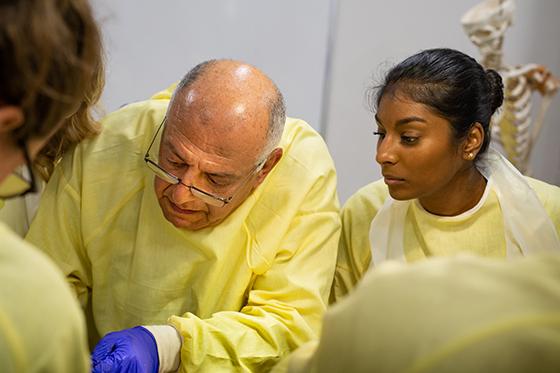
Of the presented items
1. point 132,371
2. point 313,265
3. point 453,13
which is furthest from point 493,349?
point 453,13

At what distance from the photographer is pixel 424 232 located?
2.05m

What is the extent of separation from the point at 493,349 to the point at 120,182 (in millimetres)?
1369

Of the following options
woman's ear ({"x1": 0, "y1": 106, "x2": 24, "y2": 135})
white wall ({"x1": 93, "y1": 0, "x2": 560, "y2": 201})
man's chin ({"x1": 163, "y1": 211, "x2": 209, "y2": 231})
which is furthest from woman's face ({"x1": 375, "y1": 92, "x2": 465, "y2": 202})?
woman's ear ({"x1": 0, "y1": 106, "x2": 24, "y2": 135})

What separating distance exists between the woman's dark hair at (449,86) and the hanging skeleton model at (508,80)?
1.16 metres

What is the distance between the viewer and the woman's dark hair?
1.95 meters

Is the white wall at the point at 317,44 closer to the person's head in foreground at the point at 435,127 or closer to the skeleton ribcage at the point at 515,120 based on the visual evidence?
the skeleton ribcage at the point at 515,120

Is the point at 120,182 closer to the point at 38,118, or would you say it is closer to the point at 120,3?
the point at 38,118

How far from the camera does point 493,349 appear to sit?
798 millimetres

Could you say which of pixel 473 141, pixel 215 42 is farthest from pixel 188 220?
pixel 215 42

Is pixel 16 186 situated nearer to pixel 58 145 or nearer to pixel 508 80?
pixel 58 145

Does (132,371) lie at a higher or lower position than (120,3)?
lower

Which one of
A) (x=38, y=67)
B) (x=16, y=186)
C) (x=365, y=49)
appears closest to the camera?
(x=38, y=67)

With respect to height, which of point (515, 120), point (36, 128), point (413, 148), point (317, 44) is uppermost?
point (36, 128)

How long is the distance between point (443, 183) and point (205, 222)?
2.15 feet
